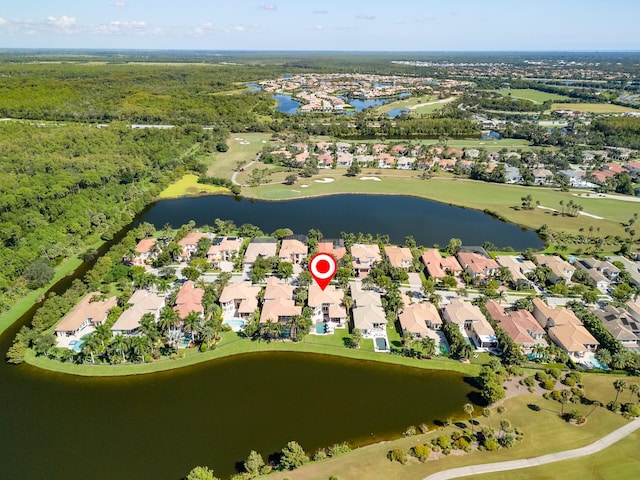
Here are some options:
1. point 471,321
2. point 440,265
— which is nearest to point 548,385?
point 471,321

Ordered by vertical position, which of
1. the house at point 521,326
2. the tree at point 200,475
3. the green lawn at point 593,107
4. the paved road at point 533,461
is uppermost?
the green lawn at point 593,107

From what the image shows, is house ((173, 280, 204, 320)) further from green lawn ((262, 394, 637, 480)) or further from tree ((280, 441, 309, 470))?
green lawn ((262, 394, 637, 480))

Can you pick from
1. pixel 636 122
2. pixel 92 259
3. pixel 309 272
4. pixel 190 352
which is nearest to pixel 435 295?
pixel 309 272

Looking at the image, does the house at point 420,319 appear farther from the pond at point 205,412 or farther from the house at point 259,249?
the house at point 259,249

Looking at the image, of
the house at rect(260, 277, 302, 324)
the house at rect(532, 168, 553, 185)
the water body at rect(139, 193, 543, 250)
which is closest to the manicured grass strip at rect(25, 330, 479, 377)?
the house at rect(260, 277, 302, 324)

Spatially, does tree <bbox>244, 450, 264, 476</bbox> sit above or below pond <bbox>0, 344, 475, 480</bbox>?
above

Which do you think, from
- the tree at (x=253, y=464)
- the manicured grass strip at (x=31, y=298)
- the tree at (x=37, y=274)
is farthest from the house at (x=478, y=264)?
the tree at (x=37, y=274)
